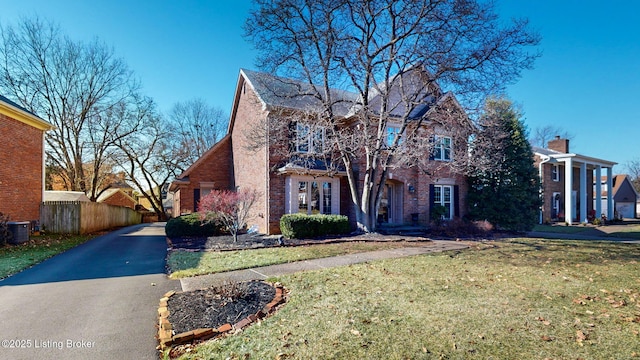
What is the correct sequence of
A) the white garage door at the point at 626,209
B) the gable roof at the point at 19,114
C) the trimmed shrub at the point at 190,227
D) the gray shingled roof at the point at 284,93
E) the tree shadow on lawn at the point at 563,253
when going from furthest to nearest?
the white garage door at the point at 626,209
the gray shingled roof at the point at 284,93
the trimmed shrub at the point at 190,227
the gable roof at the point at 19,114
the tree shadow on lawn at the point at 563,253

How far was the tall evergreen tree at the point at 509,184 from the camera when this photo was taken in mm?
18484

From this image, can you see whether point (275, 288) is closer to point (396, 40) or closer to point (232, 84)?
point (396, 40)

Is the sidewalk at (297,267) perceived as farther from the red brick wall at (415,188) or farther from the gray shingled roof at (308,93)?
the red brick wall at (415,188)

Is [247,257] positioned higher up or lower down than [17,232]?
lower down

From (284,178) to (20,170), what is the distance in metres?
11.9

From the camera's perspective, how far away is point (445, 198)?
64.2ft

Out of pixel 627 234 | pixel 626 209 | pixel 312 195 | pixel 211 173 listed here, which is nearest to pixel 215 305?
pixel 312 195

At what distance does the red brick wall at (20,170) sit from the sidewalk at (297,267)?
12.4m

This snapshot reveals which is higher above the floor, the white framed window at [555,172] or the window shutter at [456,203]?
the white framed window at [555,172]

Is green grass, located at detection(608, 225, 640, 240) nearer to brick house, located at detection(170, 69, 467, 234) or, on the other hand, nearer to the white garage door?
brick house, located at detection(170, 69, 467, 234)

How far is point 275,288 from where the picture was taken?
5.98 m

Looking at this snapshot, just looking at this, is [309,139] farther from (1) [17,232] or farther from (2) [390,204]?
(1) [17,232]

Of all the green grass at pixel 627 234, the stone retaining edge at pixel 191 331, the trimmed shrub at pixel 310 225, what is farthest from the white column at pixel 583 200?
the stone retaining edge at pixel 191 331

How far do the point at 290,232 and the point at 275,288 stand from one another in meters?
7.20
